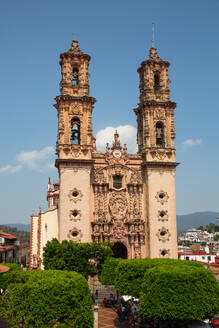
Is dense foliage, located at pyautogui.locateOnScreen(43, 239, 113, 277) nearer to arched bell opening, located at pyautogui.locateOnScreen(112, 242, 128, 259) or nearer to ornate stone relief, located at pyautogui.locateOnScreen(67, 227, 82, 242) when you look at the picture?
ornate stone relief, located at pyautogui.locateOnScreen(67, 227, 82, 242)

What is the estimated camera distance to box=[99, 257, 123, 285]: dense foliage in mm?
27859

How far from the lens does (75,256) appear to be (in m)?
29.0

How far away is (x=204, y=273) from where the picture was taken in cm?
2047

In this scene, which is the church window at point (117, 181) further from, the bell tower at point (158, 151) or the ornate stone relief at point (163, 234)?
the ornate stone relief at point (163, 234)

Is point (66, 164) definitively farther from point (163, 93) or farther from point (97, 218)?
point (163, 93)

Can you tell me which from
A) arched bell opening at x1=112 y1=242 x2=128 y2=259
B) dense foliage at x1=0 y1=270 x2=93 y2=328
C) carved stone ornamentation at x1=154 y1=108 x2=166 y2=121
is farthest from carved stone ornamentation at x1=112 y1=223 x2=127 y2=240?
dense foliage at x1=0 y1=270 x2=93 y2=328

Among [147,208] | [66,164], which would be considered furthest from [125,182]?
[66,164]

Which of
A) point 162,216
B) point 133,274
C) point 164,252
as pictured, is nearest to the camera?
point 133,274

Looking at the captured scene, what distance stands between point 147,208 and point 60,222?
860 centimetres

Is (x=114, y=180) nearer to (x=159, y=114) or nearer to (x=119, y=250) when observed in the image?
(x=119, y=250)

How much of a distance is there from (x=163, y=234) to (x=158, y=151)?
8285mm

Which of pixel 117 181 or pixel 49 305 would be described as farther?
pixel 117 181

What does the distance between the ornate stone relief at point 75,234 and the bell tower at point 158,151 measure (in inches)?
268

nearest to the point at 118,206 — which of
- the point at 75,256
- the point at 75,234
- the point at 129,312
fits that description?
the point at 75,234
